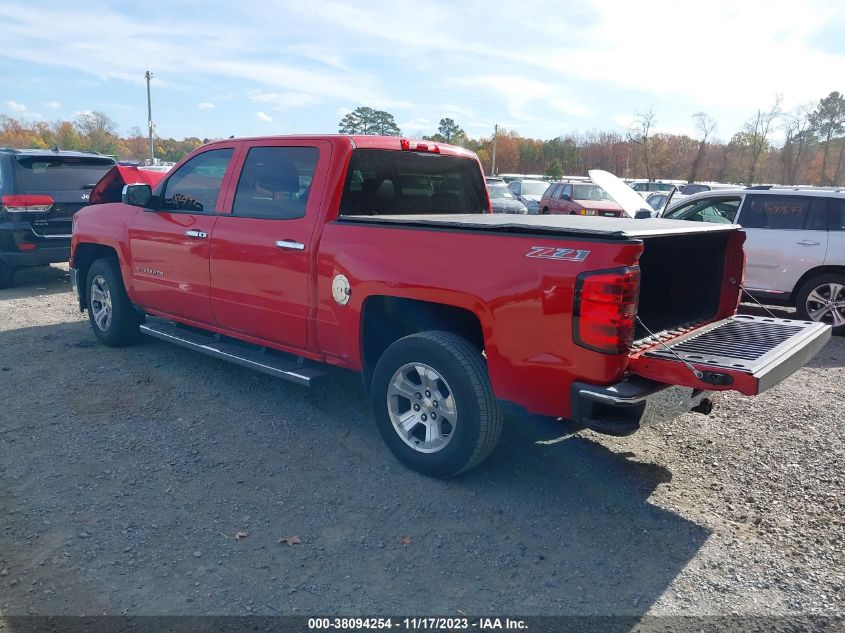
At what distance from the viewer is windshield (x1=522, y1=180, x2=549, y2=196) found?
27.3 meters

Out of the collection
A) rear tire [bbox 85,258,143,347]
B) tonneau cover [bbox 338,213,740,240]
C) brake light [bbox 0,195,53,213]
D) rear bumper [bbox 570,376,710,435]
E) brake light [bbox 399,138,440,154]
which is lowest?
rear tire [bbox 85,258,143,347]

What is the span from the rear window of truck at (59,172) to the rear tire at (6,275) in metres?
1.12

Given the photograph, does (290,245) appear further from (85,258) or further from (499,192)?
(499,192)

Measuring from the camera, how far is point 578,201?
63.5 feet

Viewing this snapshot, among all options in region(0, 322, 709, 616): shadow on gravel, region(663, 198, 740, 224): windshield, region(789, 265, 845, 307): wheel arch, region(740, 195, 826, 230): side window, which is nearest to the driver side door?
region(0, 322, 709, 616): shadow on gravel

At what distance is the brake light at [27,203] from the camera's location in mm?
9305

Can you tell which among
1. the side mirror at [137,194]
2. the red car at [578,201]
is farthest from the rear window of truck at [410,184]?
the red car at [578,201]

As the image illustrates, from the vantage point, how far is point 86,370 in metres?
5.97

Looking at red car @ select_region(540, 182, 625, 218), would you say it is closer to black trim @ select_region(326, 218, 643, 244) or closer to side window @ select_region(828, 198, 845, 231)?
side window @ select_region(828, 198, 845, 231)

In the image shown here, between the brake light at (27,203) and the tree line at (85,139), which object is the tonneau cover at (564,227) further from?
the tree line at (85,139)

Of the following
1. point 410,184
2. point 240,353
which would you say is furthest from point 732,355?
point 240,353

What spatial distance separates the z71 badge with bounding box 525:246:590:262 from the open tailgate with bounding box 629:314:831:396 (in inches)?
23.2

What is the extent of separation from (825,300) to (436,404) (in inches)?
249

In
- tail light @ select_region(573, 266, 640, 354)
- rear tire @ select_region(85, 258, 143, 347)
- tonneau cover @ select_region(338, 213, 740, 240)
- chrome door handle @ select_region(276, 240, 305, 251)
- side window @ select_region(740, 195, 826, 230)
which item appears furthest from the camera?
side window @ select_region(740, 195, 826, 230)
